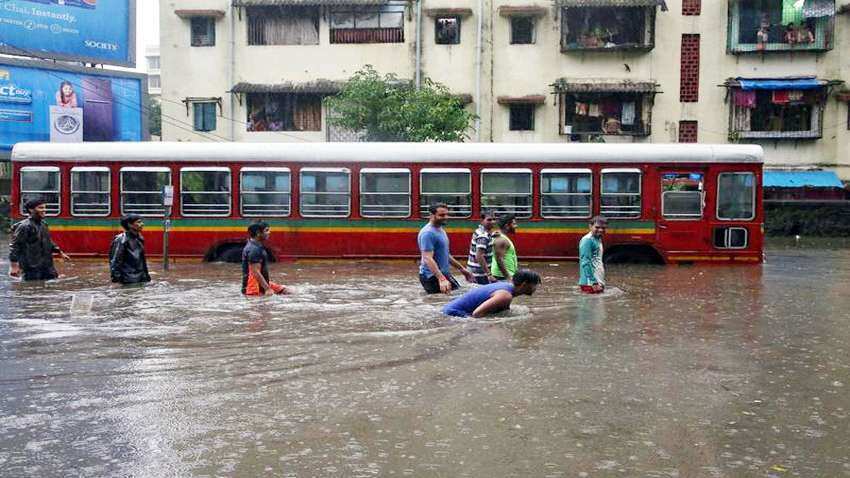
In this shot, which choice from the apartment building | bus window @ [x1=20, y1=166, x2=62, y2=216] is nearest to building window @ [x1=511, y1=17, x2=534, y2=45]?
the apartment building

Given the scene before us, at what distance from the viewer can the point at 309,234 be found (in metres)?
19.4

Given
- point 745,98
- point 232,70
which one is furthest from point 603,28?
point 232,70

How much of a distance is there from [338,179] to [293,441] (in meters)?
13.5

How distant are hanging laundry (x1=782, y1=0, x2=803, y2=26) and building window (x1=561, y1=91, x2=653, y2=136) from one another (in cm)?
548

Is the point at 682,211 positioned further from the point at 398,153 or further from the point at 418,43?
the point at 418,43

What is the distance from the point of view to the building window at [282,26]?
33.8m

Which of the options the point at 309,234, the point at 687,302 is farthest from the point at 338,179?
the point at 687,302

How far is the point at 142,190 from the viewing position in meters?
19.5

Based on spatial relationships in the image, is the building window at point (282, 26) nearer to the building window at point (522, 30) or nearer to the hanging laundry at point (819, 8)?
the building window at point (522, 30)

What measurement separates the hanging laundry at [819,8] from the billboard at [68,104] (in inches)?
940

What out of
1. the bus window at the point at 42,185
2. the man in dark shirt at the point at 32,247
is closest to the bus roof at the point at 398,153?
the bus window at the point at 42,185

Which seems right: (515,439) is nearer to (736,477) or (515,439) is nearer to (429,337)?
(736,477)

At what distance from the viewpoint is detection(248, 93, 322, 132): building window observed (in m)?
33.8

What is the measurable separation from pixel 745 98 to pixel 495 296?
82.0ft
